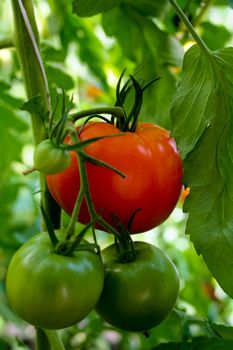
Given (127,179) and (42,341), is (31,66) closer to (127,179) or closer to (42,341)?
(127,179)

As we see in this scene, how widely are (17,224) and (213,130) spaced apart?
2.82ft

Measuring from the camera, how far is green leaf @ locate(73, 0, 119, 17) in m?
0.83

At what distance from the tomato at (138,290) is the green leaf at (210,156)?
58 millimetres

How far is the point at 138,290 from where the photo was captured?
2.17 feet

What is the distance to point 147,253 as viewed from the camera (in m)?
0.69

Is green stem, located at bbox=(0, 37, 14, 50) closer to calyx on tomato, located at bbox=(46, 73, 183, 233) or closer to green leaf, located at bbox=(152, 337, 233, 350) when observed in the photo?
calyx on tomato, located at bbox=(46, 73, 183, 233)

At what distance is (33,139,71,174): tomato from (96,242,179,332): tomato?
0.16 m

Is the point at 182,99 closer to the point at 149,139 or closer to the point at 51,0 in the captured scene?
the point at 149,139

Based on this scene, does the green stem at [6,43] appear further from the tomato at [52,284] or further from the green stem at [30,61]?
the tomato at [52,284]

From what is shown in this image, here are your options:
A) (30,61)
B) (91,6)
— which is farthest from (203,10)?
(30,61)

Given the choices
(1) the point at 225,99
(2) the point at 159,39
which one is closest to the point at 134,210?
(1) the point at 225,99

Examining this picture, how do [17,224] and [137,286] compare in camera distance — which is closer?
[137,286]

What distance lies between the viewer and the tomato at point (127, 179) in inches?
26.8

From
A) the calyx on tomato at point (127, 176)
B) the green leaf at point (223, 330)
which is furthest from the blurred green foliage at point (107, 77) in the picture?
the calyx on tomato at point (127, 176)
